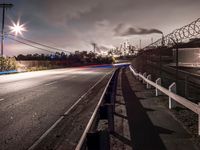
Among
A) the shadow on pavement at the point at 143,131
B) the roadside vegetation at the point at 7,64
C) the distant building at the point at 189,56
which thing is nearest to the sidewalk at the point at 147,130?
the shadow on pavement at the point at 143,131

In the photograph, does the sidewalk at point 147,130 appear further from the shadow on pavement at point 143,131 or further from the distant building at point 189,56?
the distant building at point 189,56

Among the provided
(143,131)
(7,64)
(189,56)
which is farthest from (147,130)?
(7,64)

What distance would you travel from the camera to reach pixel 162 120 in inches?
320

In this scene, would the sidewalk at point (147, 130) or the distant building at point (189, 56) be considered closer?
the sidewalk at point (147, 130)

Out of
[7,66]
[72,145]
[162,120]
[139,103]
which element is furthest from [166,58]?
[72,145]

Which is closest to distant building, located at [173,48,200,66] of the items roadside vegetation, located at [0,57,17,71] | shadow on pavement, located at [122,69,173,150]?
roadside vegetation, located at [0,57,17,71]

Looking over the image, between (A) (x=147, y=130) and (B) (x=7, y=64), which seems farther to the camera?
(B) (x=7, y=64)

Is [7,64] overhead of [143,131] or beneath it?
overhead

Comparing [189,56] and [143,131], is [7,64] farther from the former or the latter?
[143,131]

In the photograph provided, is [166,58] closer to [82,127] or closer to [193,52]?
[193,52]

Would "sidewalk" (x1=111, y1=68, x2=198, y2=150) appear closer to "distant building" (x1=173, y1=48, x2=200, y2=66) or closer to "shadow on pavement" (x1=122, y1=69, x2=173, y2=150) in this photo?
"shadow on pavement" (x1=122, y1=69, x2=173, y2=150)

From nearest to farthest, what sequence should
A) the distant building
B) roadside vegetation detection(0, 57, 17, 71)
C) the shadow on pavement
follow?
the shadow on pavement → the distant building → roadside vegetation detection(0, 57, 17, 71)

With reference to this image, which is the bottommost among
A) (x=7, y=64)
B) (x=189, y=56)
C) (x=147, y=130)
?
(x=147, y=130)

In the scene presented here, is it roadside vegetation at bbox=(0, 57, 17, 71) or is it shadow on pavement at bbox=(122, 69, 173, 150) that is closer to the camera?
shadow on pavement at bbox=(122, 69, 173, 150)
